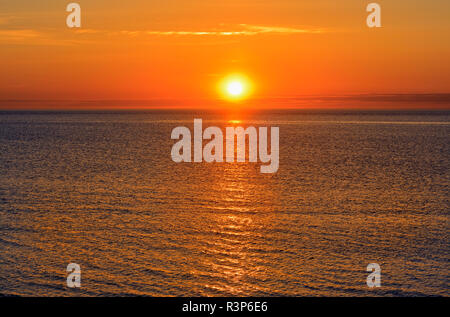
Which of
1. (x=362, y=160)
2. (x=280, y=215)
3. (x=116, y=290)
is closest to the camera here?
(x=116, y=290)

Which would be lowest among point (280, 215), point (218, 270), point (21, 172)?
point (218, 270)

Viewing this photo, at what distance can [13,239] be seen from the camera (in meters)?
15.5

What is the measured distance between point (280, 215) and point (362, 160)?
21.2m

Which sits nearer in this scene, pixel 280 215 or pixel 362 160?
pixel 280 215

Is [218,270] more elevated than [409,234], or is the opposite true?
[409,234]
